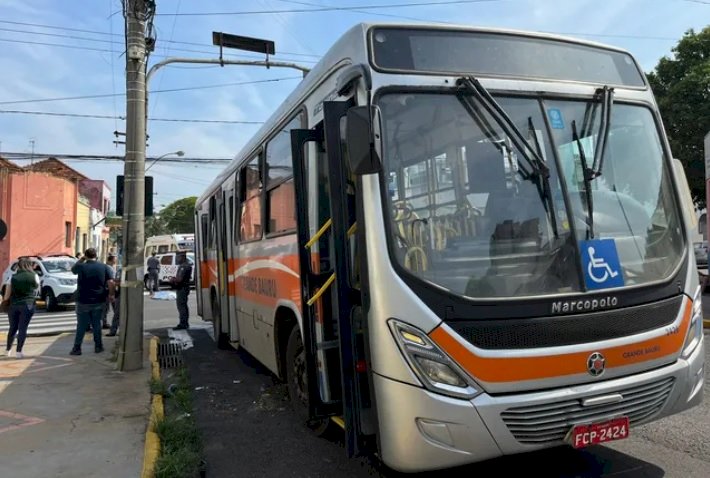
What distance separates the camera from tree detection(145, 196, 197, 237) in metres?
77.7

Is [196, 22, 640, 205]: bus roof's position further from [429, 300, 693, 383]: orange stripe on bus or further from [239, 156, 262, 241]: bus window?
[429, 300, 693, 383]: orange stripe on bus

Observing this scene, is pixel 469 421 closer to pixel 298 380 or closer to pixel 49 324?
pixel 298 380

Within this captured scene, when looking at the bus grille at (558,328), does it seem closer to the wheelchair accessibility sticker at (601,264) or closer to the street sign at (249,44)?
the wheelchair accessibility sticker at (601,264)

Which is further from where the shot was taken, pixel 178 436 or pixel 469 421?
pixel 178 436

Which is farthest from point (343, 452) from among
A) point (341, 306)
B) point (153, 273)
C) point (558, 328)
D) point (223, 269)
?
point (153, 273)

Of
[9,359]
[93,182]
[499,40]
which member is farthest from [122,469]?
[93,182]

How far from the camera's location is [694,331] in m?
3.96

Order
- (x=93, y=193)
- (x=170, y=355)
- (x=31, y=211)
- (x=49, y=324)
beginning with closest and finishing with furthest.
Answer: (x=170, y=355) → (x=49, y=324) → (x=31, y=211) → (x=93, y=193)

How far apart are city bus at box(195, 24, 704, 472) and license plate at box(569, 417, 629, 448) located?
1 cm

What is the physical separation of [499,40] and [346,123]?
1360 mm

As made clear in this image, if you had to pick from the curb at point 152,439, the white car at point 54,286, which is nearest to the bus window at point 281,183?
the curb at point 152,439

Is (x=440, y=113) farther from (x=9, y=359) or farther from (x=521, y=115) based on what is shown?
(x=9, y=359)

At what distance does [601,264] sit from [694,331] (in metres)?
0.97

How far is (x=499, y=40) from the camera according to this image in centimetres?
397
